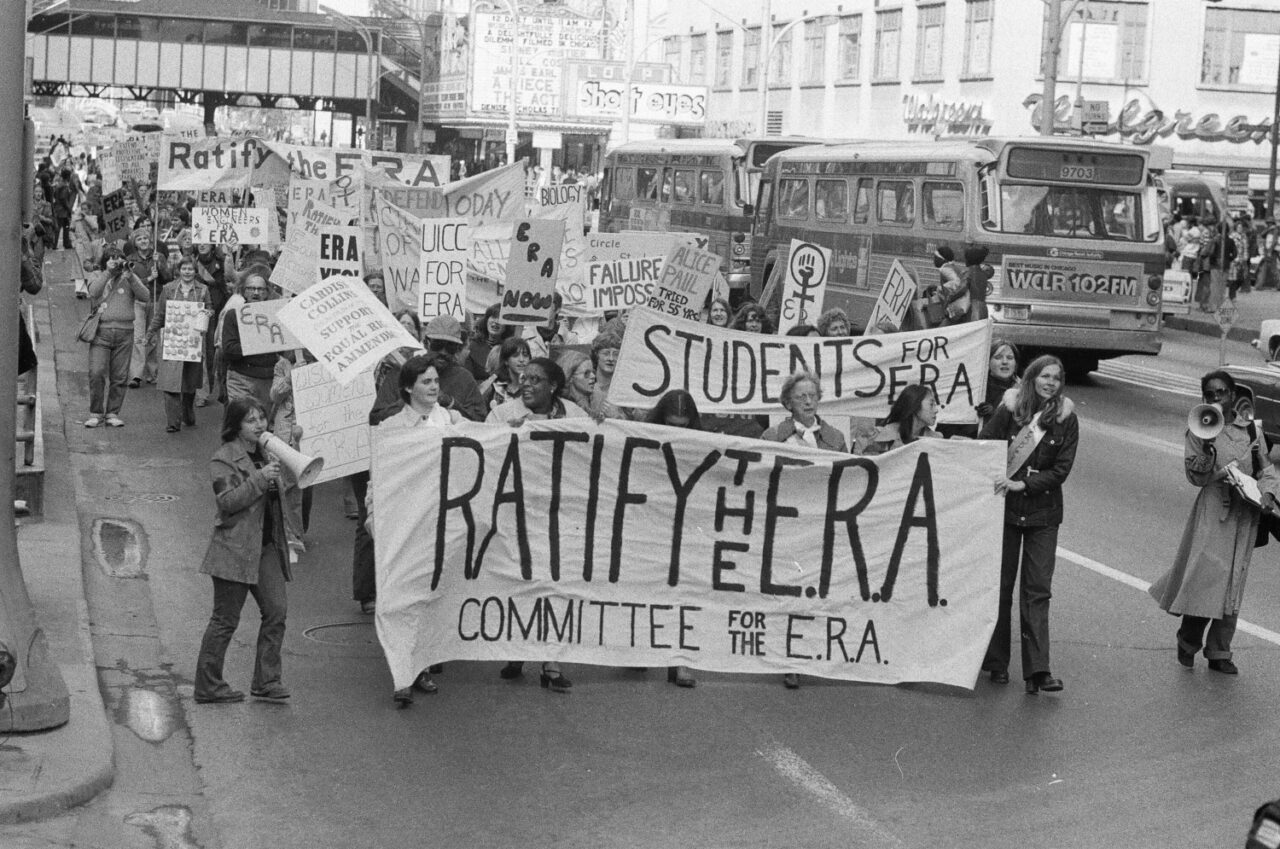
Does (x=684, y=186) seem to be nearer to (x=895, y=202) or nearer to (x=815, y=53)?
(x=895, y=202)

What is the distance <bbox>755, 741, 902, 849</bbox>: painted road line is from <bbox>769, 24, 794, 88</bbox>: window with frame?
60707mm

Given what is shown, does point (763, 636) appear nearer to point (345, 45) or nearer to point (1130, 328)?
point (1130, 328)

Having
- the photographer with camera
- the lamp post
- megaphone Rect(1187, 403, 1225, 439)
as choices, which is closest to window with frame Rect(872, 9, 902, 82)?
the lamp post

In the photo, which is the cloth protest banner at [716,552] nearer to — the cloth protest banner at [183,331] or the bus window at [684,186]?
the cloth protest banner at [183,331]

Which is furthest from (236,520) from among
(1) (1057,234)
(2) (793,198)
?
(2) (793,198)

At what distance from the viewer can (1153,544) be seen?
1294 cm

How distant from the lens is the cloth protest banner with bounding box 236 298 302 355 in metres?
12.7

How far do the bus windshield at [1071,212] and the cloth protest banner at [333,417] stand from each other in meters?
11.7

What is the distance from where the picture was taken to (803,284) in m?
14.5

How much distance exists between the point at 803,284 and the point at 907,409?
533 cm

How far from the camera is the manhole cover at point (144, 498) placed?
534 inches

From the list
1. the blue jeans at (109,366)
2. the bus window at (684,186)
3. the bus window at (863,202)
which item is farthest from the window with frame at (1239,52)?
the blue jeans at (109,366)

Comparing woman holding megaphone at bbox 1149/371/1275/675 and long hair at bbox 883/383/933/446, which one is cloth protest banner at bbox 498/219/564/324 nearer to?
long hair at bbox 883/383/933/446

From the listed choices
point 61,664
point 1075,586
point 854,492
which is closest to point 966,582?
point 854,492
